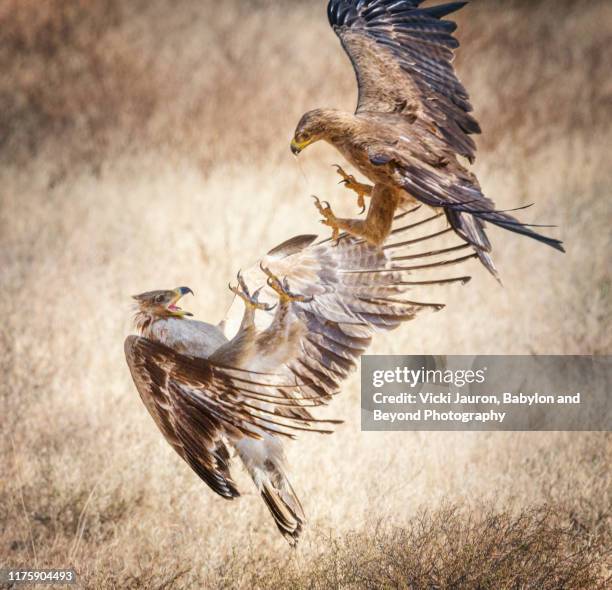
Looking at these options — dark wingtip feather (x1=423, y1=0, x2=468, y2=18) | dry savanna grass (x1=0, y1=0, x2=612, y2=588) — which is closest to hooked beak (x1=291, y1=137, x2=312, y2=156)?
dark wingtip feather (x1=423, y1=0, x2=468, y2=18)

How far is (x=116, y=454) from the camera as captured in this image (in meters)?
5.32

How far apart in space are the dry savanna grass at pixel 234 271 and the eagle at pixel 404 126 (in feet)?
3.66

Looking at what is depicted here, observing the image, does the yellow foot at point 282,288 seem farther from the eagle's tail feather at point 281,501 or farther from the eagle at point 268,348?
the eagle's tail feather at point 281,501

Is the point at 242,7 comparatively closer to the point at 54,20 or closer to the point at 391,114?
the point at 54,20

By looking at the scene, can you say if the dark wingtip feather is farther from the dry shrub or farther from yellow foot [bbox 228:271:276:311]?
the dry shrub

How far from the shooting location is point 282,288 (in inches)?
151

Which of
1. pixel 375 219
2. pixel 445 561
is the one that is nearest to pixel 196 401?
pixel 375 219

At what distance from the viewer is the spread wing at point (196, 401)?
3.69 m

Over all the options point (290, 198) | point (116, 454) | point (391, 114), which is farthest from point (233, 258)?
point (391, 114)

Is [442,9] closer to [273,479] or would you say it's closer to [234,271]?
[273,479]

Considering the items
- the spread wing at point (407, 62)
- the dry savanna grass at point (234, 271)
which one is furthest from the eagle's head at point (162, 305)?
the dry savanna grass at point (234, 271)

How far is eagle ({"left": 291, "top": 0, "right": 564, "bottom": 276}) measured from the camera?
11.2 feet

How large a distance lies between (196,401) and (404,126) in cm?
121

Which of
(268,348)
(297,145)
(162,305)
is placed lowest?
(268,348)
